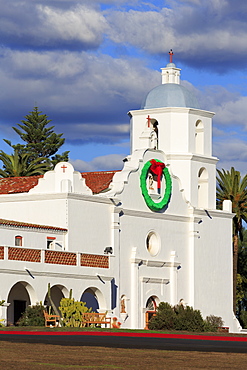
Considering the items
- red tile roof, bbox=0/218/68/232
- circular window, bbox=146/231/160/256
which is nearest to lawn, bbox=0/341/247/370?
red tile roof, bbox=0/218/68/232

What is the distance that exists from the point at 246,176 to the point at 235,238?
14.6ft

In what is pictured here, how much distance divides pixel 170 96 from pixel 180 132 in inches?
91.2

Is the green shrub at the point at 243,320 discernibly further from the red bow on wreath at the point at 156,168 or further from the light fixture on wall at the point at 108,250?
the light fixture on wall at the point at 108,250

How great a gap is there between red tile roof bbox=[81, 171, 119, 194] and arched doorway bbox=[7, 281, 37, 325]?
27.4 ft

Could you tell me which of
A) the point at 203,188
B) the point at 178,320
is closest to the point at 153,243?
the point at 178,320

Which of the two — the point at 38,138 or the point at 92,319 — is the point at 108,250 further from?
the point at 38,138

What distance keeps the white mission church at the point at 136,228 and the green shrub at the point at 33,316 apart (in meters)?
0.80

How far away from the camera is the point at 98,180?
199 ft

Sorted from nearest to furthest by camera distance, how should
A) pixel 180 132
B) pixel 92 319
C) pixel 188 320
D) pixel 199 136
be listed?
pixel 92 319 < pixel 188 320 < pixel 180 132 < pixel 199 136

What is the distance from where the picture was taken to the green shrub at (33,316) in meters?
48.1

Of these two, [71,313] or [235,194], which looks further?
[235,194]

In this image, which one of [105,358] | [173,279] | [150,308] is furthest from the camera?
[173,279]

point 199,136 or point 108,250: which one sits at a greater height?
point 199,136

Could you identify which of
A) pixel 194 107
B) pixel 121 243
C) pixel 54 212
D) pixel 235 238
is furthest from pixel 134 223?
→ pixel 235 238
